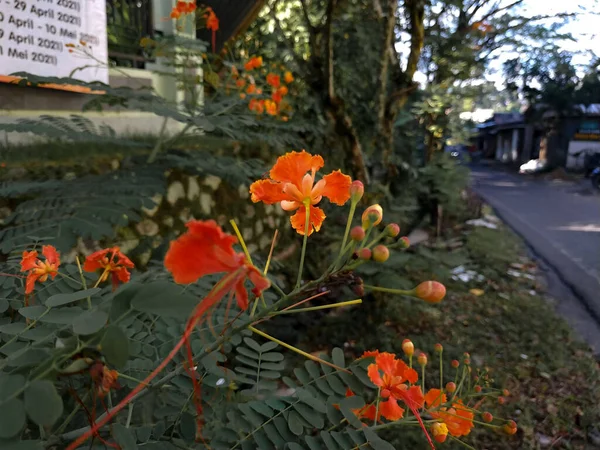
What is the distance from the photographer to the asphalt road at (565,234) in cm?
403

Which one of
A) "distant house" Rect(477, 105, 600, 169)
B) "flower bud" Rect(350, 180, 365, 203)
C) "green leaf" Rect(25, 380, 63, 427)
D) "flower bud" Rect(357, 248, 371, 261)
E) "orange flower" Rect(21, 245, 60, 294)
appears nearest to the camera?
"green leaf" Rect(25, 380, 63, 427)

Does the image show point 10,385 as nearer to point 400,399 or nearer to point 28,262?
point 28,262

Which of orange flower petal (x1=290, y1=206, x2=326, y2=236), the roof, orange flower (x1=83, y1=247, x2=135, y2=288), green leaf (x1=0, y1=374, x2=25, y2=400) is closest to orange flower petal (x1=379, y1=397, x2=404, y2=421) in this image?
orange flower petal (x1=290, y1=206, x2=326, y2=236)

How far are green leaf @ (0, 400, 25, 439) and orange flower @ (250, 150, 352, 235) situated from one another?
1.32 ft

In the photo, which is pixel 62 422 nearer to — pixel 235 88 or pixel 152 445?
pixel 152 445

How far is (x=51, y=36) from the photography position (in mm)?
3107

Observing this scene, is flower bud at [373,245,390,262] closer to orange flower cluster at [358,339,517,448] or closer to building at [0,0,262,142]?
orange flower cluster at [358,339,517,448]

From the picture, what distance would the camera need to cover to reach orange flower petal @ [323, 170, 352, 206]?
73 centimetres

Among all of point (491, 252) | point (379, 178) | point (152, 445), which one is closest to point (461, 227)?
point (491, 252)

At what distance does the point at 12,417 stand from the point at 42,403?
33 millimetres

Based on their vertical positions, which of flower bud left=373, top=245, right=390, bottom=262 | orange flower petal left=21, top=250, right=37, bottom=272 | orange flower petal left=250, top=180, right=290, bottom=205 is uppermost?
orange flower petal left=250, top=180, right=290, bottom=205

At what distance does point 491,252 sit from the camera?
556 centimetres

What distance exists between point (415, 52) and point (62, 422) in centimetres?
340

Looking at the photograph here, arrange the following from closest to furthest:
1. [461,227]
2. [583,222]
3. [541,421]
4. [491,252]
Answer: [541,421]
[491,252]
[461,227]
[583,222]
